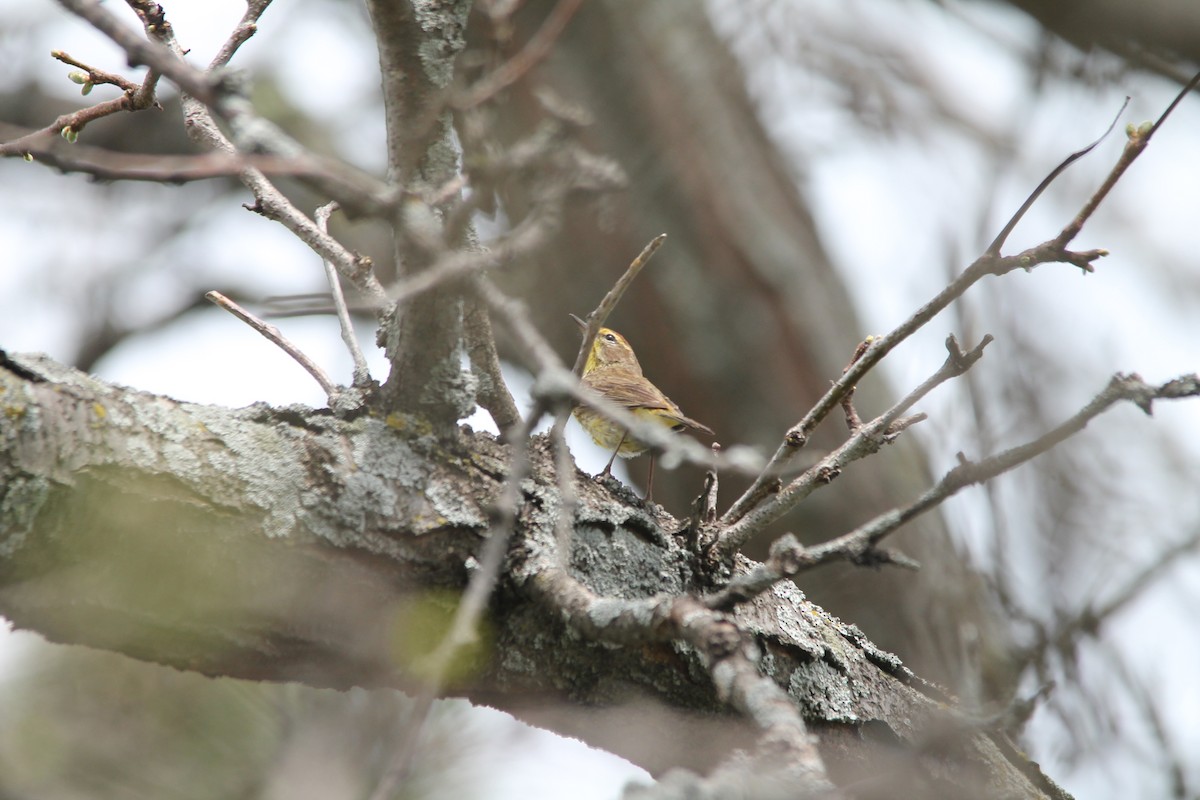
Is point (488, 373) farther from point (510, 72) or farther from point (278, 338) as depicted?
point (510, 72)

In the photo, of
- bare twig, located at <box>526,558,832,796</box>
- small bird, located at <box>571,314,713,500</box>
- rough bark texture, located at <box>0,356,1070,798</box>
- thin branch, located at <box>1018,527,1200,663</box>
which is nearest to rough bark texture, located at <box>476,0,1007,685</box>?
small bird, located at <box>571,314,713,500</box>

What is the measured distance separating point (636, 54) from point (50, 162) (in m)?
6.13

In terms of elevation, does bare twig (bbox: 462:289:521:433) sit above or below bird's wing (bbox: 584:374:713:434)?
below

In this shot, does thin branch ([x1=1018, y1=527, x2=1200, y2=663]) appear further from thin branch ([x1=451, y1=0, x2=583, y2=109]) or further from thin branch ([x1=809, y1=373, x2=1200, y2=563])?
thin branch ([x1=451, y1=0, x2=583, y2=109])

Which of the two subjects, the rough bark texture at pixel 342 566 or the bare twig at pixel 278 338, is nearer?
the rough bark texture at pixel 342 566

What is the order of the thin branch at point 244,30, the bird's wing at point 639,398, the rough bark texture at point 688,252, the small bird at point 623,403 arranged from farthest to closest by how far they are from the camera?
the rough bark texture at point 688,252
the bird's wing at point 639,398
the small bird at point 623,403
the thin branch at point 244,30

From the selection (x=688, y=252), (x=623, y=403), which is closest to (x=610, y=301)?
(x=623, y=403)

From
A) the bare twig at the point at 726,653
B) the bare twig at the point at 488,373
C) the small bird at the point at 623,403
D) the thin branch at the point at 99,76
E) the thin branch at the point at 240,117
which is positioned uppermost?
the small bird at the point at 623,403

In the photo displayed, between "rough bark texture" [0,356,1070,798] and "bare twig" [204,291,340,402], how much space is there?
8.3 inches

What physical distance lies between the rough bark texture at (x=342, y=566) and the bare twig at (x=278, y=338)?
21cm

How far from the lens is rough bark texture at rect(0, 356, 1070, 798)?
1713 millimetres

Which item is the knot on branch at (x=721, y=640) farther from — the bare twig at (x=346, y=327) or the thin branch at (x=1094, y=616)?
the thin branch at (x=1094, y=616)

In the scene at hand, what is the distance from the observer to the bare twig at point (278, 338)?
7.57 feet

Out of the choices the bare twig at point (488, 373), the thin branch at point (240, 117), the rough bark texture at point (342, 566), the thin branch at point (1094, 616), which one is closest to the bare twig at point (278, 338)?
the rough bark texture at point (342, 566)
